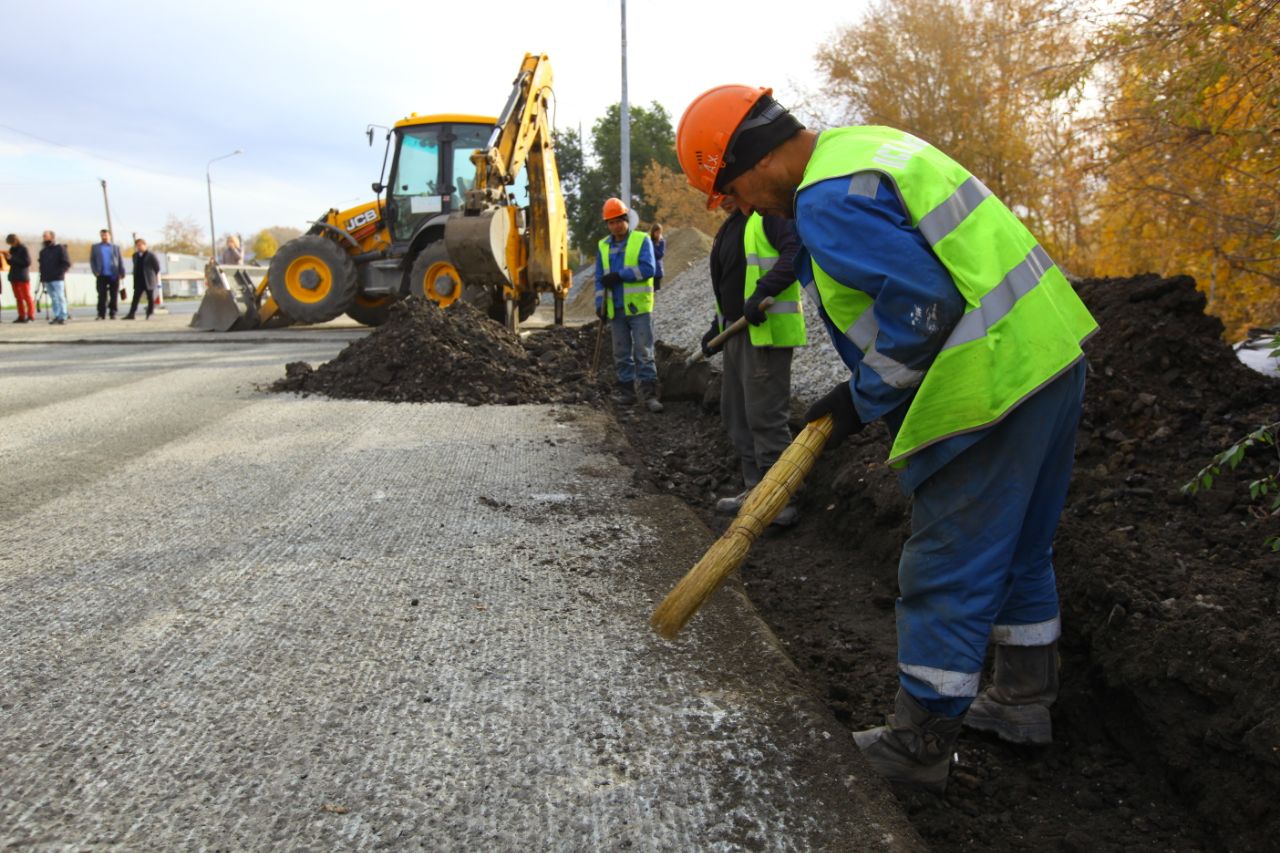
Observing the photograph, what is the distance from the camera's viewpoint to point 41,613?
10.2ft

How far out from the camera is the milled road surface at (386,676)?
81.3 inches

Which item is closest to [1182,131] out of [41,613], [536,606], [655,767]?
[536,606]

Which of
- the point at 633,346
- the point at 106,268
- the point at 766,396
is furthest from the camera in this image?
the point at 106,268

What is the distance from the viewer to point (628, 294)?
8.20 meters

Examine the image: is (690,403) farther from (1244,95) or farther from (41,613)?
(41,613)

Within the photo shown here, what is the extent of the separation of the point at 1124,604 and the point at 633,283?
18.6 ft

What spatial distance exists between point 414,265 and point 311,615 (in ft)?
34.4

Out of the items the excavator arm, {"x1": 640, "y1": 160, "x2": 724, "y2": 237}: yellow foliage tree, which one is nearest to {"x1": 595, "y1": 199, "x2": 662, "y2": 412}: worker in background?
the excavator arm

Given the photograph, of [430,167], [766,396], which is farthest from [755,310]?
[430,167]

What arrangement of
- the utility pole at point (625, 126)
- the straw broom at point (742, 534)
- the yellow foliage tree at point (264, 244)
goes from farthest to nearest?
the yellow foliage tree at point (264, 244) → the utility pole at point (625, 126) → the straw broom at point (742, 534)

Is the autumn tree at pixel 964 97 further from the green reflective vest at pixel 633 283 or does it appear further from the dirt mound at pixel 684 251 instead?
the green reflective vest at pixel 633 283

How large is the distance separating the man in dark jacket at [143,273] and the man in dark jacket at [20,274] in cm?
184

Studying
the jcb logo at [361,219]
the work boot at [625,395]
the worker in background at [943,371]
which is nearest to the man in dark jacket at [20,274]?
the jcb logo at [361,219]

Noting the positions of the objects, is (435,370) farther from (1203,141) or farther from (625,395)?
(1203,141)
